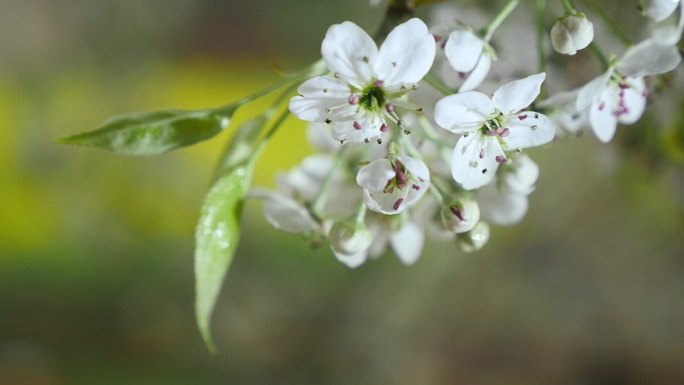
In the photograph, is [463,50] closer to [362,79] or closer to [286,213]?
[362,79]

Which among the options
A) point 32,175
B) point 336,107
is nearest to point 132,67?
point 32,175

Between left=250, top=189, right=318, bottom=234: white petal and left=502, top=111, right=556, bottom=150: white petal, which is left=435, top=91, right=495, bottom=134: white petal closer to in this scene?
left=502, top=111, right=556, bottom=150: white petal

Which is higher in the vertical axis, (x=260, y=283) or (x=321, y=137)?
(x=321, y=137)

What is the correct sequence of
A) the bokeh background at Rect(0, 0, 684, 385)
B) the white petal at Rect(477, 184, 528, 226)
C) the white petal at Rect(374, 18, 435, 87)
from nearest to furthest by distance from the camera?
1. the white petal at Rect(374, 18, 435, 87)
2. the white petal at Rect(477, 184, 528, 226)
3. the bokeh background at Rect(0, 0, 684, 385)

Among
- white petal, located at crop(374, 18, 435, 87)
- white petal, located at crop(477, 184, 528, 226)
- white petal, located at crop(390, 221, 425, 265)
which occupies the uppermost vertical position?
white petal, located at crop(374, 18, 435, 87)

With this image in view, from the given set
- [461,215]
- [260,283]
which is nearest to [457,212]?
[461,215]

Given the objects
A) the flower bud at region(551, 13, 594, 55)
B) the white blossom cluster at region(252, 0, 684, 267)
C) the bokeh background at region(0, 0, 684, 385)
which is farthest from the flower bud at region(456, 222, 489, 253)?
the bokeh background at region(0, 0, 684, 385)
